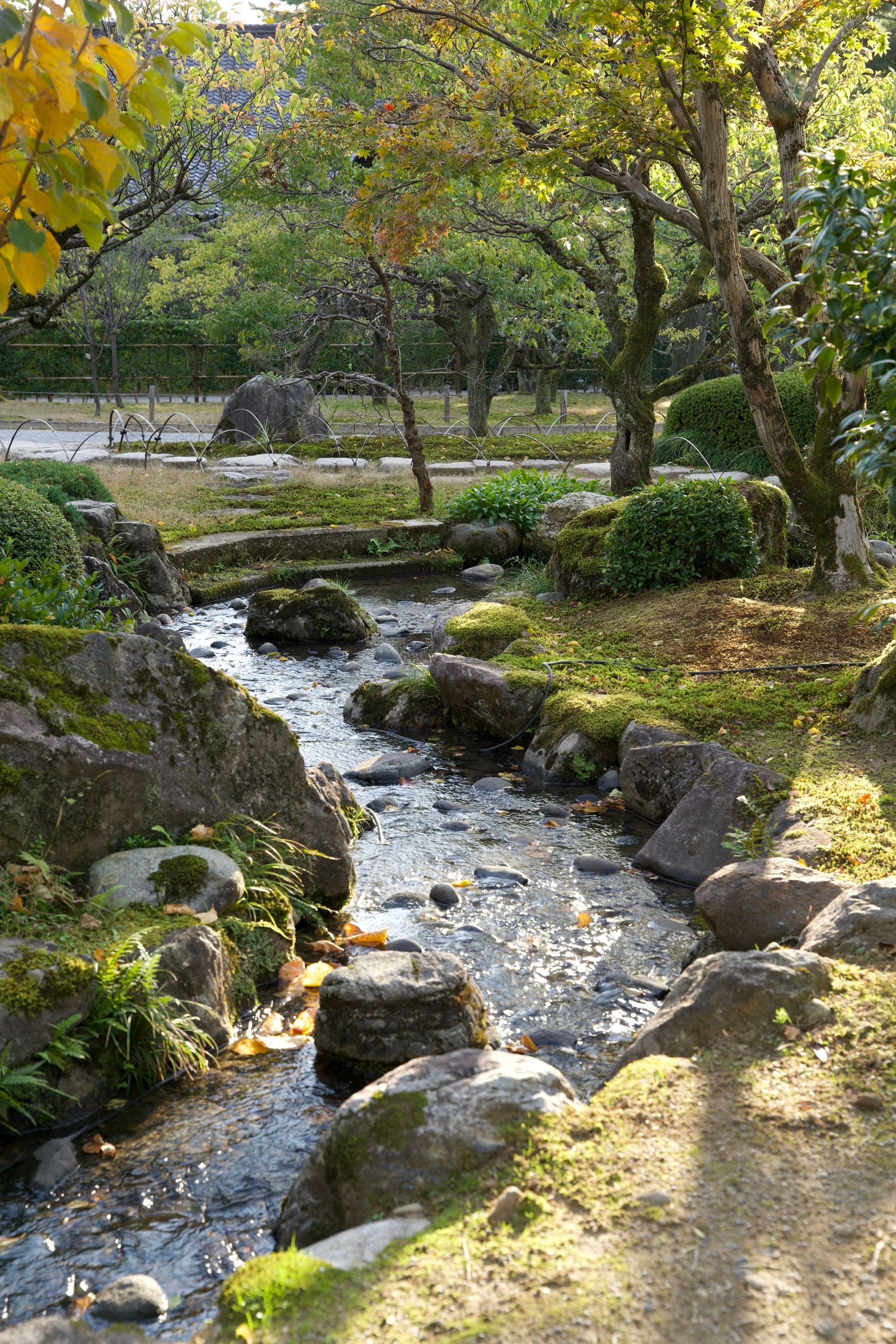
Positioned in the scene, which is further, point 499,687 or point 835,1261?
point 499,687

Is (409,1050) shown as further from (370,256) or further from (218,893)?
(370,256)

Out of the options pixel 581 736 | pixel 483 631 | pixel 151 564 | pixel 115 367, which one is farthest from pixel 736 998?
pixel 115 367

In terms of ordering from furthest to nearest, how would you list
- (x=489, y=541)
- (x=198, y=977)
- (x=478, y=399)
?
1. (x=478, y=399)
2. (x=489, y=541)
3. (x=198, y=977)

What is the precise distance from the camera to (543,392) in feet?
92.4

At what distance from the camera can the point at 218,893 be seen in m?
4.39

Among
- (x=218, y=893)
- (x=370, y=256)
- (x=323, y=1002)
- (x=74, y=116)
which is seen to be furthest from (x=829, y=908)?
(x=370, y=256)

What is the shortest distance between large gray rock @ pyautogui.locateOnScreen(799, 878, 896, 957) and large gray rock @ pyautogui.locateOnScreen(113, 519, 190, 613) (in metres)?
8.08

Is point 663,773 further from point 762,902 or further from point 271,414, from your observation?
point 271,414

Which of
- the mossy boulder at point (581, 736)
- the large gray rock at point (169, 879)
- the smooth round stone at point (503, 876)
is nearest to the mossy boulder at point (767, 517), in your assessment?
the mossy boulder at point (581, 736)

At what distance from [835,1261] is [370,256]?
12619 mm

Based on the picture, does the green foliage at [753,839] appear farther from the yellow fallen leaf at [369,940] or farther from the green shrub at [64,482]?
the green shrub at [64,482]

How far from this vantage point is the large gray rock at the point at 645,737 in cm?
632

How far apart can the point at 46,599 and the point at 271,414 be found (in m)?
17.4

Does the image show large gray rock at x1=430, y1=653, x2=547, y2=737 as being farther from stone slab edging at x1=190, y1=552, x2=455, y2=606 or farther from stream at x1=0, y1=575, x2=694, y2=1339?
stone slab edging at x1=190, y1=552, x2=455, y2=606
